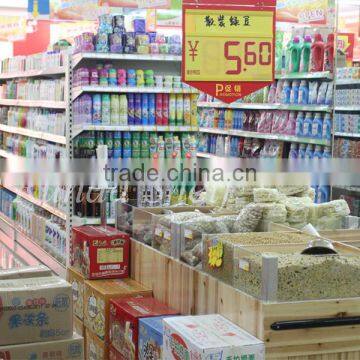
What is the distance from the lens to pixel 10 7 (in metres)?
18.9

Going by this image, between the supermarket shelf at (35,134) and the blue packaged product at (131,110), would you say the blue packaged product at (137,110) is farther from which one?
the supermarket shelf at (35,134)

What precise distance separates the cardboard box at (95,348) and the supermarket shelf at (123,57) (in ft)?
8.78

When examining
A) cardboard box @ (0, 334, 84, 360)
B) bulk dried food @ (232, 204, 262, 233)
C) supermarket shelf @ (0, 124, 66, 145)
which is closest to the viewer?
cardboard box @ (0, 334, 84, 360)

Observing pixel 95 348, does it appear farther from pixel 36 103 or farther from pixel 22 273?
pixel 36 103

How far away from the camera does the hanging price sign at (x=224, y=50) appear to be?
546 centimetres

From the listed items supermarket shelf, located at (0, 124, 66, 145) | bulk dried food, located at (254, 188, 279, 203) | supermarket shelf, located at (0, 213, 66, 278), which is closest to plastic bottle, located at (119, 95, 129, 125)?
supermarket shelf, located at (0, 124, 66, 145)

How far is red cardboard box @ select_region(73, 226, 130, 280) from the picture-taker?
15.0 ft

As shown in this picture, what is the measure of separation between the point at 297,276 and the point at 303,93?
495cm

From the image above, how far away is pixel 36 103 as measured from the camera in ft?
26.2

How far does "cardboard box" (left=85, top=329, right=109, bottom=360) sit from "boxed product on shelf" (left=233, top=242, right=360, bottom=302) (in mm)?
1195

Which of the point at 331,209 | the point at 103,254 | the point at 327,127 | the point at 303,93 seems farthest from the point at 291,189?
the point at 303,93

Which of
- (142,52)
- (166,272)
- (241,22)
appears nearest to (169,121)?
(142,52)

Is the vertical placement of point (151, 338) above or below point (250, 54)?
below

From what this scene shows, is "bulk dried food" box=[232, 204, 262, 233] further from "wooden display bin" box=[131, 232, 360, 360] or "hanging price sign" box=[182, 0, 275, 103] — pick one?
"hanging price sign" box=[182, 0, 275, 103]
